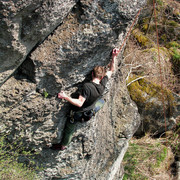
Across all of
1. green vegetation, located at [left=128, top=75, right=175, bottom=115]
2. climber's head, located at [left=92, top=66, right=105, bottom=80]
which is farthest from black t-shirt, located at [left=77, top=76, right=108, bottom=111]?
green vegetation, located at [left=128, top=75, right=175, bottom=115]

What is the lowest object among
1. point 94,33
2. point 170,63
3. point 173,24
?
point 94,33

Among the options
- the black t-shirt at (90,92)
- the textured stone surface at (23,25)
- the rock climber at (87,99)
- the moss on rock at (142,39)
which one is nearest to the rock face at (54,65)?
the textured stone surface at (23,25)

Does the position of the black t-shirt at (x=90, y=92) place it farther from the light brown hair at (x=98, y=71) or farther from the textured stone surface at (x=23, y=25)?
the textured stone surface at (x=23, y=25)

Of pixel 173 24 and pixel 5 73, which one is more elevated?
pixel 173 24

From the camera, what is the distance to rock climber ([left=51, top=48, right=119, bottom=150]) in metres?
3.08

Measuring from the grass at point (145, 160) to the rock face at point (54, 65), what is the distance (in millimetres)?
3564

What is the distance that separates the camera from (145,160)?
703cm

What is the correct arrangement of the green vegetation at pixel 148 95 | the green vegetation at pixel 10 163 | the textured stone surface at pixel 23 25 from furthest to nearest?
the green vegetation at pixel 148 95
the green vegetation at pixel 10 163
the textured stone surface at pixel 23 25

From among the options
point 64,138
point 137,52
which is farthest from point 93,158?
point 137,52

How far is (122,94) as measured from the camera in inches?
199

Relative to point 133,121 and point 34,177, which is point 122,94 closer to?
point 133,121

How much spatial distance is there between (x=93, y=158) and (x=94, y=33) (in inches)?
123

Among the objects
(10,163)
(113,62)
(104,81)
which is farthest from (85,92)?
(10,163)

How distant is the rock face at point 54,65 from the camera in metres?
2.34
